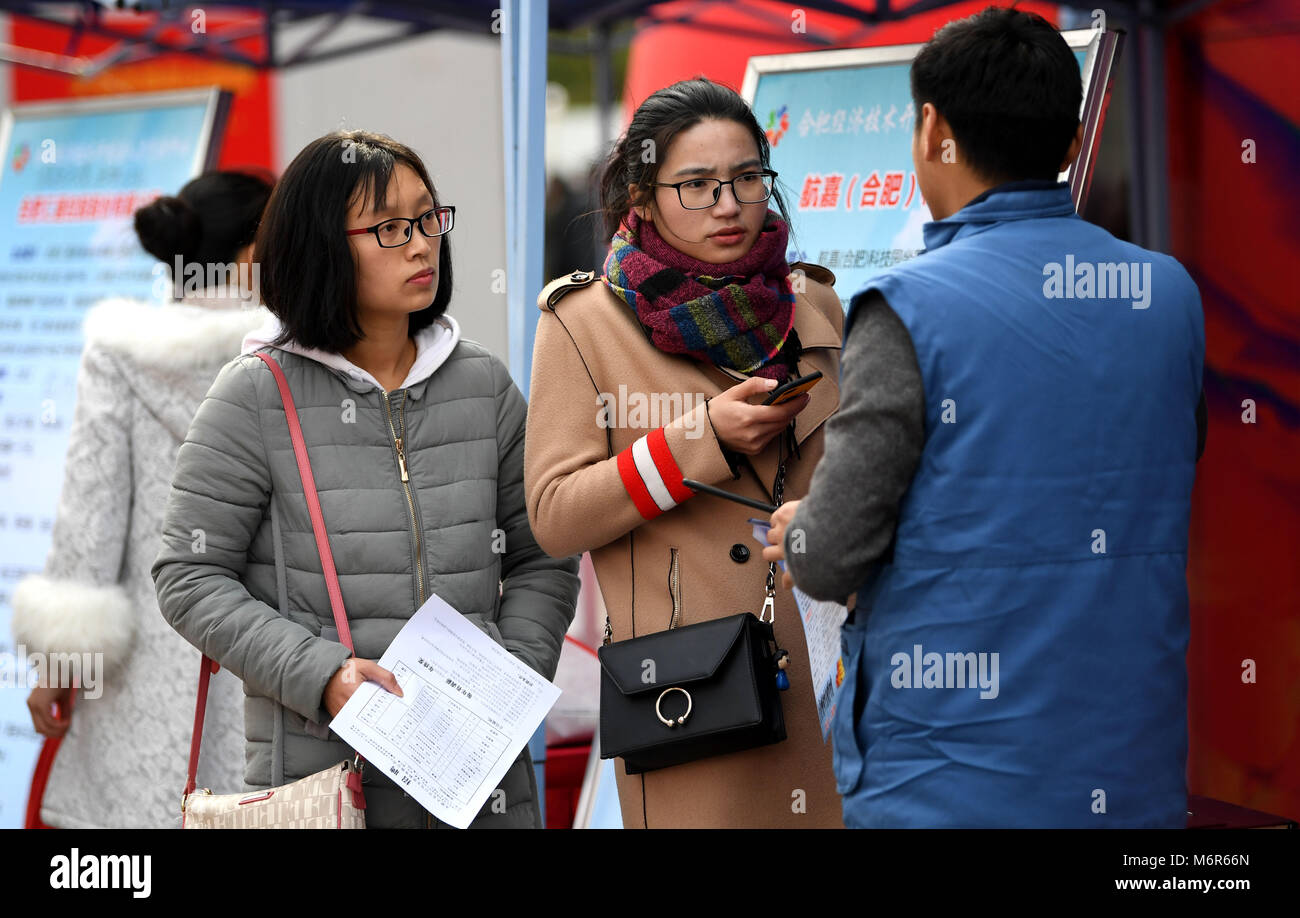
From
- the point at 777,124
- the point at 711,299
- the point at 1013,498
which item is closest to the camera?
the point at 1013,498

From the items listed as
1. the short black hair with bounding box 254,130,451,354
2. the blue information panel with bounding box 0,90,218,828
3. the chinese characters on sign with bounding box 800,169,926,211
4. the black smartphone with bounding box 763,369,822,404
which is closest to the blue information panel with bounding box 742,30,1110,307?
the chinese characters on sign with bounding box 800,169,926,211

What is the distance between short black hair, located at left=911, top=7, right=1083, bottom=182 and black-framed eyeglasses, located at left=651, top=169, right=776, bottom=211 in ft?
1.45

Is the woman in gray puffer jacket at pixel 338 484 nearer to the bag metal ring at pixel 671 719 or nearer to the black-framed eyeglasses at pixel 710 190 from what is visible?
the bag metal ring at pixel 671 719

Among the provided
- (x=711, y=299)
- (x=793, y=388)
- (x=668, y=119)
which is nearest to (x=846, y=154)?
(x=668, y=119)

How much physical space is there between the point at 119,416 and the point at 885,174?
1.74 m

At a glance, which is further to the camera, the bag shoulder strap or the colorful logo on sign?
the colorful logo on sign

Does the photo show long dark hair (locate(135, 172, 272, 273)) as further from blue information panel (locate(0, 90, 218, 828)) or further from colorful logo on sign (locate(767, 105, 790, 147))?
blue information panel (locate(0, 90, 218, 828))

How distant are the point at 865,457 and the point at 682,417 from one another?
46 centimetres

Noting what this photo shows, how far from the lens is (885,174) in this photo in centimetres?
294

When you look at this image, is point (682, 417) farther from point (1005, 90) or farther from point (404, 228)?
point (1005, 90)

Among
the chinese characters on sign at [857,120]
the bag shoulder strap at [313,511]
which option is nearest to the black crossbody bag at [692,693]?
the bag shoulder strap at [313,511]

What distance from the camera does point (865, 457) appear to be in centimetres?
159

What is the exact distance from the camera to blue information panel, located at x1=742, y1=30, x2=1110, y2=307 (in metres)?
2.92
